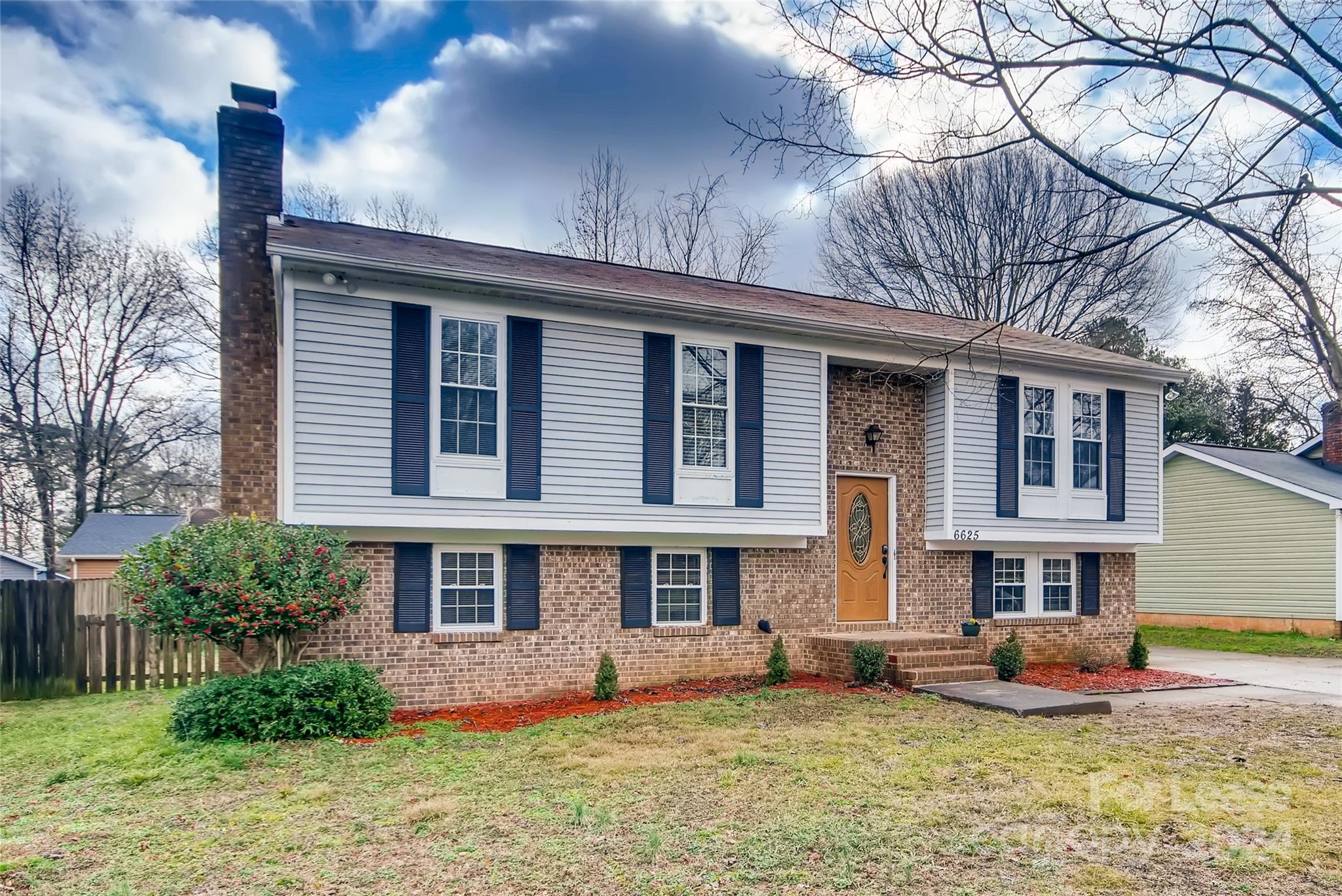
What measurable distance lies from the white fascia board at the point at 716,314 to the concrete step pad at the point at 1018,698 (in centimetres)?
370

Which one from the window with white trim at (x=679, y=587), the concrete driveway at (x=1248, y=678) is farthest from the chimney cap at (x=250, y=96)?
the concrete driveway at (x=1248, y=678)

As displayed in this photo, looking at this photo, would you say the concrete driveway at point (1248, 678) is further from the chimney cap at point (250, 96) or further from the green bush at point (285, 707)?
the chimney cap at point (250, 96)

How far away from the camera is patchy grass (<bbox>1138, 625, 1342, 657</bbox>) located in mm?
15891

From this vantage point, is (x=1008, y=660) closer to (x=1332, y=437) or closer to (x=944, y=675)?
(x=944, y=675)

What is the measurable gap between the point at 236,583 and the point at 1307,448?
25.1m

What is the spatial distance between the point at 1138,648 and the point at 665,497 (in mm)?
7967

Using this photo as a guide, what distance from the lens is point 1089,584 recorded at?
534 inches

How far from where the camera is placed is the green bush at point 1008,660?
11.2 metres

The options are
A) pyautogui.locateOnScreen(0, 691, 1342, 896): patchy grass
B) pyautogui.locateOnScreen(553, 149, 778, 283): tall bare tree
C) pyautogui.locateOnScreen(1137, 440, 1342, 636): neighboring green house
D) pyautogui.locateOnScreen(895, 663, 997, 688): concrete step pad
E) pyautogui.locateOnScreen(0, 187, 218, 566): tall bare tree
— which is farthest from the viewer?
pyautogui.locateOnScreen(553, 149, 778, 283): tall bare tree

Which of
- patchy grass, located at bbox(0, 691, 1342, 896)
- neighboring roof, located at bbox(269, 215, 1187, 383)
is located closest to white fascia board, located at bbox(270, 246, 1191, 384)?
neighboring roof, located at bbox(269, 215, 1187, 383)

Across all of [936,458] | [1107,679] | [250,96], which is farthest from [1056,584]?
[250,96]

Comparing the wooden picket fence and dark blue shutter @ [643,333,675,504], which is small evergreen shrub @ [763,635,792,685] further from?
the wooden picket fence

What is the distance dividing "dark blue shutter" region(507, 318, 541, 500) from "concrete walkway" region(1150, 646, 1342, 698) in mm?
10281

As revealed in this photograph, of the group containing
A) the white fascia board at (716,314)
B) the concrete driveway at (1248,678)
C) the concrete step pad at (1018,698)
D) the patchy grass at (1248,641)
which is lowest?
the patchy grass at (1248,641)
